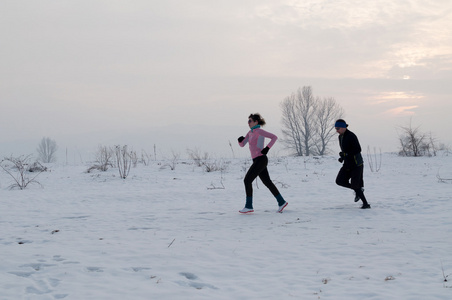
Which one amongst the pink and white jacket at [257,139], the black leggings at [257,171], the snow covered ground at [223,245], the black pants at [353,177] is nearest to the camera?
the snow covered ground at [223,245]

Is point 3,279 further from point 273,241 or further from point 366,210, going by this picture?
point 366,210

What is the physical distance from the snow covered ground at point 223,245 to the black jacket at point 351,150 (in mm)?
1016

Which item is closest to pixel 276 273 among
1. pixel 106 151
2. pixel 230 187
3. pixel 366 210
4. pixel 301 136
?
pixel 366 210

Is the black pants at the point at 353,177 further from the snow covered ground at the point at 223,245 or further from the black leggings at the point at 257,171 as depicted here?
the black leggings at the point at 257,171

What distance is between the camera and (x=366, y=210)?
812 cm

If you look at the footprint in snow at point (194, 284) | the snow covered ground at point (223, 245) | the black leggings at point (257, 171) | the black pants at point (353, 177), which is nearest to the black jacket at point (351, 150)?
the black pants at point (353, 177)

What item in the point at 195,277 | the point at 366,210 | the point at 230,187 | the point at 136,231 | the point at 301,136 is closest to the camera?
the point at 195,277

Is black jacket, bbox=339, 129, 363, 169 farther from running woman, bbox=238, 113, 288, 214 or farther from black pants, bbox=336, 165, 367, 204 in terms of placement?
running woman, bbox=238, 113, 288, 214

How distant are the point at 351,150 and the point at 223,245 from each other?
4035 mm

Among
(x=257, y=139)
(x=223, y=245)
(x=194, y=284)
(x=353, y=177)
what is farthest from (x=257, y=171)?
(x=194, y=284)

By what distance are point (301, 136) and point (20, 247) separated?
1566 inches

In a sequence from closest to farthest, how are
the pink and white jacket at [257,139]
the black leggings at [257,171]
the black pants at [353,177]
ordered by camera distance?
the black leggings at [257,171] < the pink and white jacket at [257,139] < the black pants at [353,177]

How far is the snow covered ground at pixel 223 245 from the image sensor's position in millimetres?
3715

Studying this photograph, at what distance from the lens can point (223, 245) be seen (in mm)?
5422
